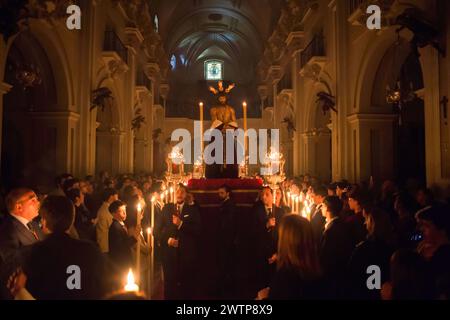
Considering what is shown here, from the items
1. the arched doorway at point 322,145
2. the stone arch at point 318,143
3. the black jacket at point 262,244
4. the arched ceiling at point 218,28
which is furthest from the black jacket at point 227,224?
the arched ceiling at point 218,28

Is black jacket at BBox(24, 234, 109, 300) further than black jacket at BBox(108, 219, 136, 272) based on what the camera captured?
No

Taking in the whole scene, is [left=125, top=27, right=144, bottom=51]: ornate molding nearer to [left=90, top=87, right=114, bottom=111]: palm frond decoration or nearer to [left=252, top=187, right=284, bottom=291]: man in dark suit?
[left=90, top=87, right=114, bottom=111]: palm frond decoration

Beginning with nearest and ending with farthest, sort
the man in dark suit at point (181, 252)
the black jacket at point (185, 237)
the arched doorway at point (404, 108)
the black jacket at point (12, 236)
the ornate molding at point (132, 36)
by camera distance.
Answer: the black jacket at point (12, 236), the man in dark suit at point (181, 252), the black jacket at point (185, 237), the arched doorway at point (404, 108), the ornate molding at point (132, 36)

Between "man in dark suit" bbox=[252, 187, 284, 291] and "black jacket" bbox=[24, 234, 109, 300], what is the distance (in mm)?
3246

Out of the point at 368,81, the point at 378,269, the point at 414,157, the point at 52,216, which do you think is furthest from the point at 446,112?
the point at 414,157

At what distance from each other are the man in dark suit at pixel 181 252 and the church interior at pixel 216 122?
0.09 ft

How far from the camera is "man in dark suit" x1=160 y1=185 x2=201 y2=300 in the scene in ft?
21.3

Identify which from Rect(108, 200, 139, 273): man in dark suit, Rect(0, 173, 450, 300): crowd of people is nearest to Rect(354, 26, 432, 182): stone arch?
Rect(0, 173, 450, 300): crowd of people

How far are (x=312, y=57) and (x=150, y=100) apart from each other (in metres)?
12.9

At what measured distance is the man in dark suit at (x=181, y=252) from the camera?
6504 millimetres

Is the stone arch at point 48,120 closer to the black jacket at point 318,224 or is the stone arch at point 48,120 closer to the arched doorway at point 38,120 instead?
the arched doorway at point 38,120

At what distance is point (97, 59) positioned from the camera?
13406mm

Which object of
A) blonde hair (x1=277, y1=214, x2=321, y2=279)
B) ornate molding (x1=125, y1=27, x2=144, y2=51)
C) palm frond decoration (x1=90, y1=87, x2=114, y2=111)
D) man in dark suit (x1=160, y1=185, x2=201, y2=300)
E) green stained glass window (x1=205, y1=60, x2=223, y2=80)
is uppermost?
green stained glass window (x1=205, y1=60, x2=223, y2=80)

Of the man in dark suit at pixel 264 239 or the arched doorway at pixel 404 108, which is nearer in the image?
the man in dark suit at pixel 264 239
